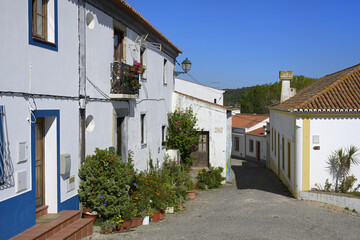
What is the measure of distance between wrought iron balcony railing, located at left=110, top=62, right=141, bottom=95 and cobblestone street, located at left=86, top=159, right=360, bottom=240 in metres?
3.98

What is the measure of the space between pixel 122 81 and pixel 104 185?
12.1 ft

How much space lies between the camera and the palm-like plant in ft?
44.9

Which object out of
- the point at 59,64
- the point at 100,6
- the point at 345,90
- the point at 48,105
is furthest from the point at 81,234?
the point at 345,90

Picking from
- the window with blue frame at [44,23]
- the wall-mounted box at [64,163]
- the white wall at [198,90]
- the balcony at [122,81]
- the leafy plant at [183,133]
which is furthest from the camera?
the white wall at [198,90]

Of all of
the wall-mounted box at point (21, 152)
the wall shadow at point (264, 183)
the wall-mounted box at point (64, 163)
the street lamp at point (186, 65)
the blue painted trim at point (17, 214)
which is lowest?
the wall shadow at point (264, 183)

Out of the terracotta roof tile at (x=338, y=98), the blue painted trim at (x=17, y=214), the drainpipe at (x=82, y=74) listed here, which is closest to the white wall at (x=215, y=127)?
the terracotta roof tile at (x=338, y=98)

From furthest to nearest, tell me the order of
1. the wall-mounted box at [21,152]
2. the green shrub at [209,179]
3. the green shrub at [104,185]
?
the green shrub at [209,179] → the green shrub at [104,185] → the wall-mounted box at [21,152]

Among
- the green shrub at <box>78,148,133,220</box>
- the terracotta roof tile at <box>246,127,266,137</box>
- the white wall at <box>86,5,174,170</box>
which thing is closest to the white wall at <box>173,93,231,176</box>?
the white wall at <box>86,5,174,170</box>

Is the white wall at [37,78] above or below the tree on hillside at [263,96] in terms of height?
below

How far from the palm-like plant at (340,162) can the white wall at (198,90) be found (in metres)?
19.7

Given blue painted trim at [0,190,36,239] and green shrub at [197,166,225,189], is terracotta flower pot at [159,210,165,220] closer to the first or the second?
blue painted trim at [0,190,36,239]

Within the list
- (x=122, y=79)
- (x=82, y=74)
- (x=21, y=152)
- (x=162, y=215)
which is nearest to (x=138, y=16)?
(x=122, y=79)

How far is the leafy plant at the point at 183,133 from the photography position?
18.0 meters

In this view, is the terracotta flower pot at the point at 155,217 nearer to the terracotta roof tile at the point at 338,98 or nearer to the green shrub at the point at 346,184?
the terracotta roof tile at the point at 338,98
